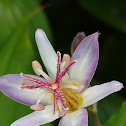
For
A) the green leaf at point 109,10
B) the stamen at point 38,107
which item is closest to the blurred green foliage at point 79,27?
the green leaf at point 109,10

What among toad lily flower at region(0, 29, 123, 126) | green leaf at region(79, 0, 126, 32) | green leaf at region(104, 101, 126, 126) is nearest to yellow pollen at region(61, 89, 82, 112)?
toad lily flower at region(0, 29, 123, 126)

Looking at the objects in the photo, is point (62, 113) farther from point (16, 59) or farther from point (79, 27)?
point (79, 27)

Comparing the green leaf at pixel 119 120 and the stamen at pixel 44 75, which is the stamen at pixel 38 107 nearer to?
the stamen at pixel 44 75

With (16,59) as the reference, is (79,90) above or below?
below

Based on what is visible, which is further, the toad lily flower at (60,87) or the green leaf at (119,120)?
the green leaf at (119,120)

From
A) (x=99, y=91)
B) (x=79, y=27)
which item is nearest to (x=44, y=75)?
(x=99, y=91)

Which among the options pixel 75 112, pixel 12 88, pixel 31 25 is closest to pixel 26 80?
pixel 12 88
